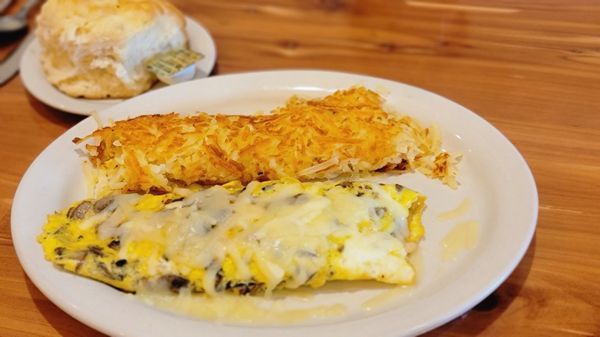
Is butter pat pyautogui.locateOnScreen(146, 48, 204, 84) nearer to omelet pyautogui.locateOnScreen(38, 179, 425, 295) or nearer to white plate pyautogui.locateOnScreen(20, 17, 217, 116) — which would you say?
white plate pyautogui.locateOnScreen(20, 17, 217, 116)

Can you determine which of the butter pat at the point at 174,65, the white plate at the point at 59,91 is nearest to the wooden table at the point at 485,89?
the white plate at the point at 59,91

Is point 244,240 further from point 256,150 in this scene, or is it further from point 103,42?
point 103,42

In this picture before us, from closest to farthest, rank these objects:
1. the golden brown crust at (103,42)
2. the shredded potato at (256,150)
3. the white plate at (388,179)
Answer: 1. the white plate at (388,179)
2. the shredded potato at (256,150)
3. the golden brown crust at (103,42)

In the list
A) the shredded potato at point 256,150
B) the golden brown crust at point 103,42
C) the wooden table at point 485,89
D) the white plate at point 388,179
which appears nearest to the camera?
the white plate at point 388,179

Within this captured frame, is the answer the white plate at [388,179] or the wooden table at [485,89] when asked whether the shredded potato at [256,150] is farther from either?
the wooden table at [485,89]

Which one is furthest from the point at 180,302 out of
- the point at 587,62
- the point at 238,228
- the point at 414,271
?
the point at 587,62

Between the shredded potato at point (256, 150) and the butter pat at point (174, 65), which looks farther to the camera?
the butter pat at point (174, 65)
